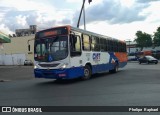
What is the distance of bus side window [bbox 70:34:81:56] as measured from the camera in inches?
656

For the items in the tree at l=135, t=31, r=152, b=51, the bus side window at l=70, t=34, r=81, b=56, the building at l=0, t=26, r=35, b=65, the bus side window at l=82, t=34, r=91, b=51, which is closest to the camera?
the bus side window at l=70, t=34, r=81, b=56

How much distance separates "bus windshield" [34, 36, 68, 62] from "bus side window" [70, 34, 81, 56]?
35cm

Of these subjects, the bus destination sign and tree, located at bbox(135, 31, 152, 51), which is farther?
tree, located at bbox(135, 31, 152, 51)

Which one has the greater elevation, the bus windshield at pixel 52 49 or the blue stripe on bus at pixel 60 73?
the bus windshield at pixel 52 49

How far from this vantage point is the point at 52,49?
54.5 feet

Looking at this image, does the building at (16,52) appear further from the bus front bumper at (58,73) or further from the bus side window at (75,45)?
the bus front bumper at (58,73)

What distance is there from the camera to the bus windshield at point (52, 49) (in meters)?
16.4

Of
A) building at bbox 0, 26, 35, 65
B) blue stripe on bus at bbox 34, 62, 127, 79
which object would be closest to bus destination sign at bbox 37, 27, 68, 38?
blue stripe on bus at bbox 34, 62, 127, 79

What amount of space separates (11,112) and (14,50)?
66.5 meters

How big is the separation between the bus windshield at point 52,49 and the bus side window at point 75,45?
1.16 feet

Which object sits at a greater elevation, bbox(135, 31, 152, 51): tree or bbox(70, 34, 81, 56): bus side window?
bbox(135, 31, 152, 51): tree

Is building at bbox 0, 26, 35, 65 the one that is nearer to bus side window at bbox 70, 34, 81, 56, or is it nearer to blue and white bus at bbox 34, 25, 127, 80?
blue and white bus at bbox 34, 25, 127, 80

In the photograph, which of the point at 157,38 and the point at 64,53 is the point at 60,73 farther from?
the point at 157,38

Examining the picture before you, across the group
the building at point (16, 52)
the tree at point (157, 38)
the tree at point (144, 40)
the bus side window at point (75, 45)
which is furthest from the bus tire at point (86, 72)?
the tree at point (144, 40)
